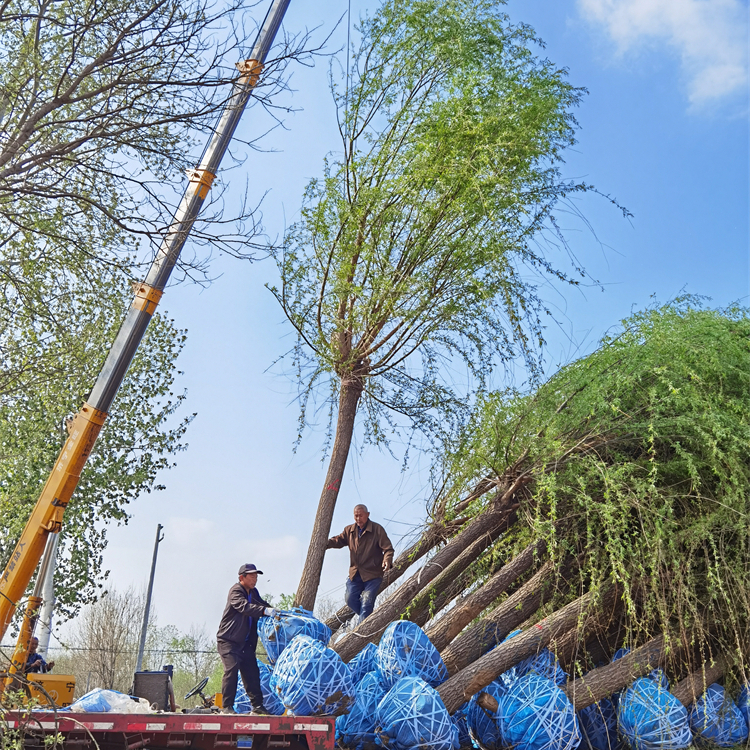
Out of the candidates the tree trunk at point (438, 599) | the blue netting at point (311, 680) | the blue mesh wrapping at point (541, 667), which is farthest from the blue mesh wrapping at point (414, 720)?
the tree trunk at point (438, 599)

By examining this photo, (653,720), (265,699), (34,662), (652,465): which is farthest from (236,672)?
(652,465)

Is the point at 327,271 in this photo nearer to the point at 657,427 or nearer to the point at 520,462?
the point at 520,462

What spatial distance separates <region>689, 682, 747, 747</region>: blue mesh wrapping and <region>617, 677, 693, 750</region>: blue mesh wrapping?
0.33m

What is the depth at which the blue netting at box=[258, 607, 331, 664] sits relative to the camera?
750 cm

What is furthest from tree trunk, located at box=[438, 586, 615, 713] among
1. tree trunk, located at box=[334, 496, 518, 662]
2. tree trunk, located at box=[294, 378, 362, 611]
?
tree trunk, located at box=[294, 378, 362, 611]

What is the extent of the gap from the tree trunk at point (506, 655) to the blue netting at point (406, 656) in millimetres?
256

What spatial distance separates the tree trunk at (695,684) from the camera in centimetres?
839

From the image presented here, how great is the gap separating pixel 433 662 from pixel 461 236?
594cm

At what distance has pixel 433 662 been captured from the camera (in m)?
7.88

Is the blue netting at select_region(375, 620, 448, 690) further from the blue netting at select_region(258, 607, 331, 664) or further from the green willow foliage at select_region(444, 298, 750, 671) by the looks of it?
the green willow foliage at select_region(444, 298, 750, 671)

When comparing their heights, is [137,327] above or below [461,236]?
below

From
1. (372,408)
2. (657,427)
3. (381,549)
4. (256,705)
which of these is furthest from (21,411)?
(657,427)

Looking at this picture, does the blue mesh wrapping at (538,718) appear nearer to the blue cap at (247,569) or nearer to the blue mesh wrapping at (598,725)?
the blue mesh wrapping at (598,725)

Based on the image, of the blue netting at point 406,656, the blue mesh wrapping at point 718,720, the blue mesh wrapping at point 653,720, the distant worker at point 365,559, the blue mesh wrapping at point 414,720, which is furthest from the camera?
the distant worker at point 365,559
